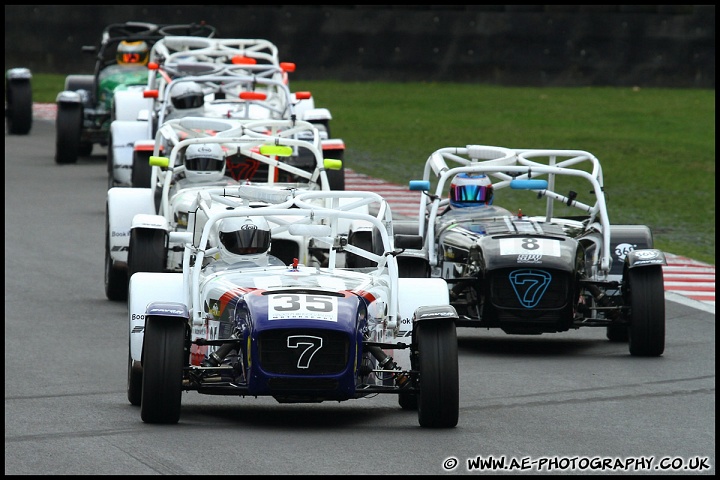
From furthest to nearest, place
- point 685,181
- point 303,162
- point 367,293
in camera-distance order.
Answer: point 685,181
point 303,162
point 367,293

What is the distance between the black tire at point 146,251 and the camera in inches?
520

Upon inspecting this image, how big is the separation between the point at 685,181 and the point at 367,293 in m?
15.9

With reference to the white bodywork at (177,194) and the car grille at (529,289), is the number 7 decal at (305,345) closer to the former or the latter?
the car grille at (529,289)

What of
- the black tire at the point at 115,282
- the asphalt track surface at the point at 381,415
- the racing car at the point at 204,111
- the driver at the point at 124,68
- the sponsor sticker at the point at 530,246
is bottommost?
the asphalt track surface at the point at 381,415

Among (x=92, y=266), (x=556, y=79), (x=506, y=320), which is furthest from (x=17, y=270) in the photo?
(x=556, y=79)

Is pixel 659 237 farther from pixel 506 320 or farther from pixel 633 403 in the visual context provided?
pixel 633 403

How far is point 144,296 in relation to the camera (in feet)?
33.4

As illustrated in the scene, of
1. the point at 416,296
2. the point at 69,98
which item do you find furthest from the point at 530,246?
the point at 69,98

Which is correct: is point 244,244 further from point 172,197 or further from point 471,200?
point 172,197

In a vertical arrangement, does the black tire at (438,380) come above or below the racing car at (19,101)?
below

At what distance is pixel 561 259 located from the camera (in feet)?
40.7

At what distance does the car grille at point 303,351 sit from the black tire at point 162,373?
18.3 inches

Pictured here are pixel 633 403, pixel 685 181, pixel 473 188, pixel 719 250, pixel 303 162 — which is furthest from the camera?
pixel 685 181

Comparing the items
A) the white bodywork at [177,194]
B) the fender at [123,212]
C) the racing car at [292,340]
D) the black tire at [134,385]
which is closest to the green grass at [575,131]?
the white bodywork at [177,194]
